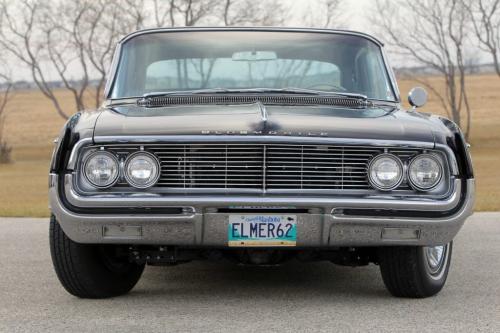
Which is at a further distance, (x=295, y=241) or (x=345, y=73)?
(x=345, y=73)

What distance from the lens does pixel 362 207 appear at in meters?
4.74

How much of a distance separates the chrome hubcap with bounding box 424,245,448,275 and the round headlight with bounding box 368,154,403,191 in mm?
696

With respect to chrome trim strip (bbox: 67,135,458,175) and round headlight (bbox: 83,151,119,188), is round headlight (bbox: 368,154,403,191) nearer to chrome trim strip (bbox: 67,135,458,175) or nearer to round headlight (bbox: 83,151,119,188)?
chrome trim strip (bbox: 67,135,458,175)

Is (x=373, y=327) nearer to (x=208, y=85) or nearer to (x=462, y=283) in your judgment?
(x=462, y=283)

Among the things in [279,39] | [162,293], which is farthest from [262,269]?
[279,39]

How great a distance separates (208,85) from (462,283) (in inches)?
85.1

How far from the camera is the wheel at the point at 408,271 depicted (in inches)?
205

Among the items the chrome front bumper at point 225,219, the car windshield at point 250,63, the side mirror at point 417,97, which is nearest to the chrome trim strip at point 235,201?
the chrome front bumper at point 225,219

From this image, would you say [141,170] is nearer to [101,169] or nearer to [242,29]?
[101,169]

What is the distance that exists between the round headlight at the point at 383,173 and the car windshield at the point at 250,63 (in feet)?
4.20

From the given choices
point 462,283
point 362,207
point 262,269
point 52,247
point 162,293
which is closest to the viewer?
point 362,207

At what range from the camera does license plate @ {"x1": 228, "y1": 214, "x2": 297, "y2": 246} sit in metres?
4.72

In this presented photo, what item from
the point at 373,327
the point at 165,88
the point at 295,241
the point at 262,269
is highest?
the point at 165,88

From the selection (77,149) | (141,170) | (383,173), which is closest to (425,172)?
(383,173)
